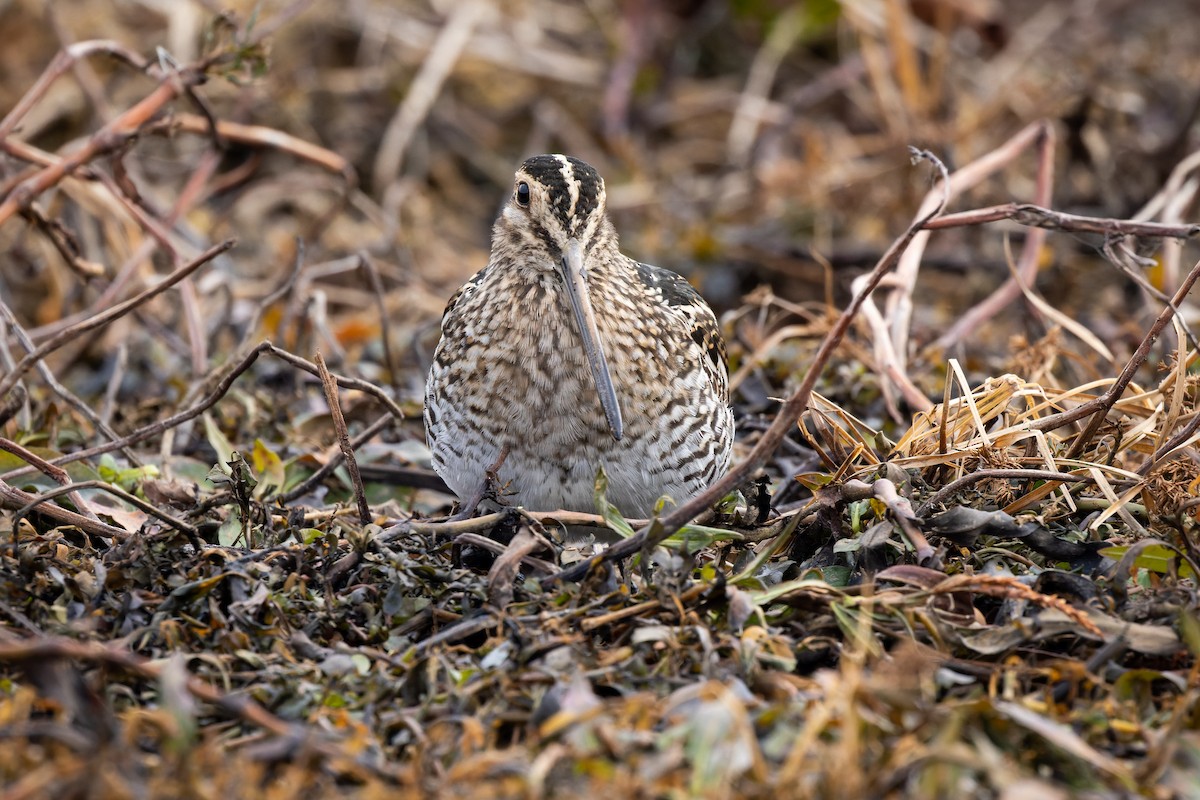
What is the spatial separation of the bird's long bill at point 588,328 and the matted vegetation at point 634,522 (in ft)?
1.17

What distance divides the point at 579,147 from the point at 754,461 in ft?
19.8

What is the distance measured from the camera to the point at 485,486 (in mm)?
3793

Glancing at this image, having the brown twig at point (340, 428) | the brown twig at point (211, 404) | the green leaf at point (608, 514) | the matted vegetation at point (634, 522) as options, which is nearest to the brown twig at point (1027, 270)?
the matted vegetation at point (634, 522)

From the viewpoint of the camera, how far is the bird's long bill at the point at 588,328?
390 cm

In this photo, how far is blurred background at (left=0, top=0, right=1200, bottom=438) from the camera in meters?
5.93

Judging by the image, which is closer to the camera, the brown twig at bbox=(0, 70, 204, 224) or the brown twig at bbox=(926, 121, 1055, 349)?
the brown twig at bbox=(0, 70, 204, 224)

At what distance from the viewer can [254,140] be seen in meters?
5.77

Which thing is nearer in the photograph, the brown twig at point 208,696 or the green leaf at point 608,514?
the brown twig at point 208,696

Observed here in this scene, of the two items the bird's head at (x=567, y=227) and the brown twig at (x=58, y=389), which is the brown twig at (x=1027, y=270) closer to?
the bird's head at (x=567, y=227)

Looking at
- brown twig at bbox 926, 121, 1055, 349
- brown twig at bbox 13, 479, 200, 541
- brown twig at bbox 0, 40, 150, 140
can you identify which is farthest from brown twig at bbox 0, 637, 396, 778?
brown twig at bbox 926, 121, 1055, 349

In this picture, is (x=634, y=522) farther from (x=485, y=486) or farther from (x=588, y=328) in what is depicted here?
(x=588, y=328)

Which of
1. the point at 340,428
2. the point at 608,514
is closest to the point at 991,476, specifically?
the point at 608,514

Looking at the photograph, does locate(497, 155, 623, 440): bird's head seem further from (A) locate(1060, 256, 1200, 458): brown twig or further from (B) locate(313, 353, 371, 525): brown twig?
(A) locate(1060, 256, 1200, 458): brown twig

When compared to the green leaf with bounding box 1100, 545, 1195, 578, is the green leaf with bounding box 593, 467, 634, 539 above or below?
above
